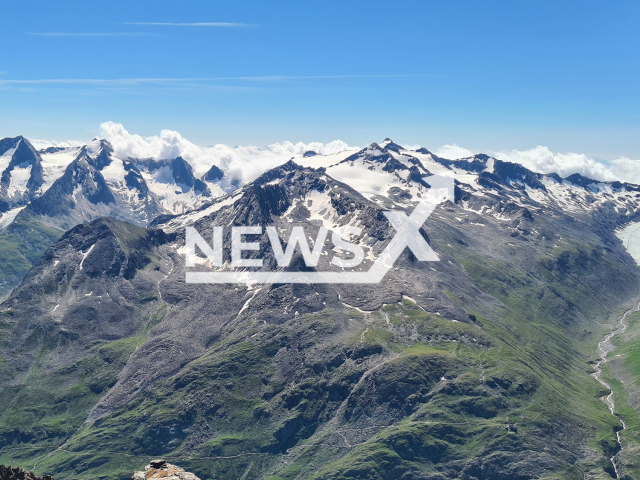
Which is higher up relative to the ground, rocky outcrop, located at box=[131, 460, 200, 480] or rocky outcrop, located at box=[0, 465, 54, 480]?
rocky outcrop, located at box=[0, 465, 54, 480]

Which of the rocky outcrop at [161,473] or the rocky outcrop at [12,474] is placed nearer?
the rocky outcrop at [12,474]

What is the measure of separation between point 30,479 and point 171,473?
22.0 metres

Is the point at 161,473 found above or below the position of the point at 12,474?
below

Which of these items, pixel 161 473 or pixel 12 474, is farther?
pixel 161 473

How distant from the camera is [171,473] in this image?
9856 centimetres

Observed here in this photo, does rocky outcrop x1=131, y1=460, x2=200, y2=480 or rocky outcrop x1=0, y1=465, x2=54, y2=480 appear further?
rocky outcrop x1=131, y1=460, x2=200, y2=480

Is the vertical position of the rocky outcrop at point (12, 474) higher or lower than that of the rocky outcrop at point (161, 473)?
higher

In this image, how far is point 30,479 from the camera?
95.0 metres
